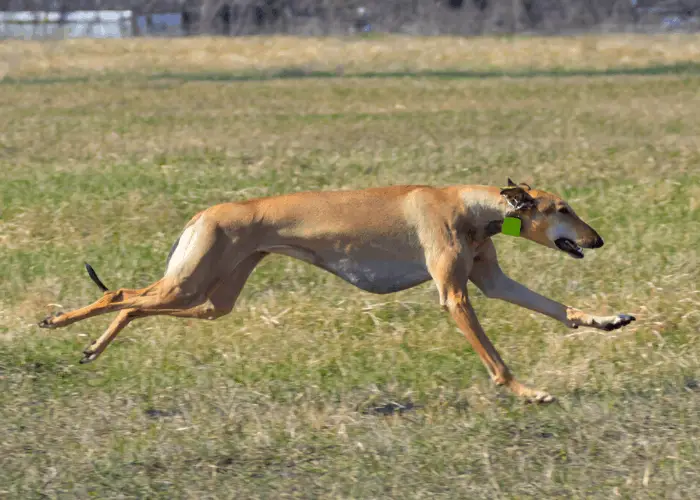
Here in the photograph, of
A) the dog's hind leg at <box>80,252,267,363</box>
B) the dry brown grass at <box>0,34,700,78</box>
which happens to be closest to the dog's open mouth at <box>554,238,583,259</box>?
the dog's hind leg at <box>80,252,267,363</box>

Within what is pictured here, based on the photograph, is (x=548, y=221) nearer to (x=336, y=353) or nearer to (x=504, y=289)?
(x=504, y=289)

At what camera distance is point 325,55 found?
1513 inches

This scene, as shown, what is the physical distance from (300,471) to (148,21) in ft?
207

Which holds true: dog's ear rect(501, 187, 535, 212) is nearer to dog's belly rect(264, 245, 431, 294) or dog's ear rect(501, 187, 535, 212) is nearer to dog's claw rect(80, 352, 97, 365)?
dog's belly rect(264, 245, 431, 294)

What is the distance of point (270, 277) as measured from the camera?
30.9 feet

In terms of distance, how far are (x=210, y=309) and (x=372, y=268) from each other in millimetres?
930

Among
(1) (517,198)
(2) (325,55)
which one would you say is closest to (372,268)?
(1) (517,198)

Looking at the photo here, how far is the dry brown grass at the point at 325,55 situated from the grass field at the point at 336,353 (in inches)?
682

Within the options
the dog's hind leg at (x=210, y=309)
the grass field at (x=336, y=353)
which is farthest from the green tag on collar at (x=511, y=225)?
the dog's hind leg at (x=210, y=309)

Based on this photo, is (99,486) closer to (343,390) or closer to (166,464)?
(166,464)

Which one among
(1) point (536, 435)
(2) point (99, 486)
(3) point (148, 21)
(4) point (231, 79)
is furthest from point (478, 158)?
(3) point (148, 21)

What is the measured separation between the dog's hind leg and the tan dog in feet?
0.09

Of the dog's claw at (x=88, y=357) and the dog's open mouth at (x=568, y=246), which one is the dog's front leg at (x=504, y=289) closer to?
the dog's open mouth at (x=568, y=246)

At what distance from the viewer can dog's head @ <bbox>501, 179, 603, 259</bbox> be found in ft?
22.7
